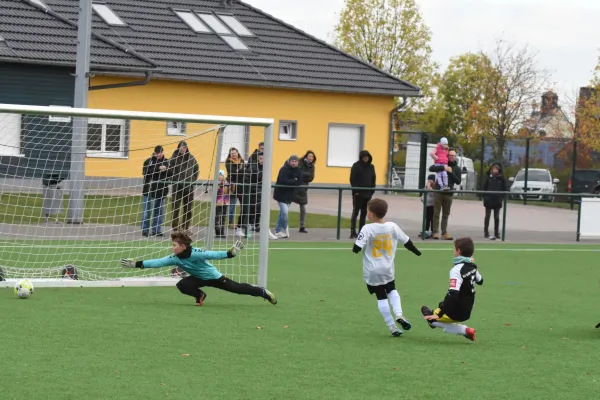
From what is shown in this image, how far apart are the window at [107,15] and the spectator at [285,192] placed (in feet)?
52.8

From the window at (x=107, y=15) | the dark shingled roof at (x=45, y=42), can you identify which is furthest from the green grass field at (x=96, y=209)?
the window at (x=107, y=15)

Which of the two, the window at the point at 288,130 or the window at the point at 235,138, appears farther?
the window at the point at 288,130

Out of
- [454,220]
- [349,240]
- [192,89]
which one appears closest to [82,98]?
[349,240]

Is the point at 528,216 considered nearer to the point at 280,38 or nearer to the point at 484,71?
the point at 280,38

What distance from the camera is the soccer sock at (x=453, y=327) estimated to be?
1027 cm

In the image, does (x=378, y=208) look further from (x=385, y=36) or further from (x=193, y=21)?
(x=385, y=36)

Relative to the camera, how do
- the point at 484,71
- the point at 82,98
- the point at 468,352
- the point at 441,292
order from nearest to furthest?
the point at 468,352
the point at 441,292
the point at 82,98
the point at 484,71

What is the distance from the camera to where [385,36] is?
5431cm

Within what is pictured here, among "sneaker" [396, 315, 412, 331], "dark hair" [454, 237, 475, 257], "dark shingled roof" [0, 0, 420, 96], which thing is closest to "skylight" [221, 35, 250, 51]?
"dark shingled roof" [0, 0, 420, 96]

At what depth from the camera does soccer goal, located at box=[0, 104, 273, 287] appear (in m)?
15.8

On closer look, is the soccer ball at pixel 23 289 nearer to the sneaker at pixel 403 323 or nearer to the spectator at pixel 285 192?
the sneaker at pixel 403 323

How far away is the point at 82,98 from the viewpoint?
2236 cm

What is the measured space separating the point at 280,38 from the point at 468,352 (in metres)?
30.7

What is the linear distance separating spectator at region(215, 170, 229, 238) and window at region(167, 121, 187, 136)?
2.88 ft
